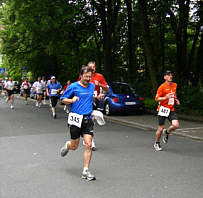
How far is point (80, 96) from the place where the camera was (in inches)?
214

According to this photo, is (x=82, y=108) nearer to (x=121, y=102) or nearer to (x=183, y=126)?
(x=183, y=126)

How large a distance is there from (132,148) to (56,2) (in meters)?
12.4

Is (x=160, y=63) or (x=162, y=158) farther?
(x=160, y=63)

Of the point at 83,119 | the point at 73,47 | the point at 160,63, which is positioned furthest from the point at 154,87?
the point at 160,63

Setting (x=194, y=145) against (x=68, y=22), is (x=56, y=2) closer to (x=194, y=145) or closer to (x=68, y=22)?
(x=68, y=22)

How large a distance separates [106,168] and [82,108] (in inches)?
49.6

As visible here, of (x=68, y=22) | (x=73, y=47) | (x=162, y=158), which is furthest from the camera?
(x=73, y=47)

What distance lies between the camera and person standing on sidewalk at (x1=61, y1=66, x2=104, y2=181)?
534 centimetres

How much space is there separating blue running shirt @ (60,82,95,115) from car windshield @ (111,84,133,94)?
411 inches

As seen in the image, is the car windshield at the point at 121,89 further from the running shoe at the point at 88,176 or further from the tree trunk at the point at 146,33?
the running shoe at the point at 88,176

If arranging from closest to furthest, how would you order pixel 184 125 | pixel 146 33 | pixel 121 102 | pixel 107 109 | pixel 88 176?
1. pixel 88 176
2. pixel 184 125
3. pixel 121 102
4. pixel 107 109
5. pixel 146 33

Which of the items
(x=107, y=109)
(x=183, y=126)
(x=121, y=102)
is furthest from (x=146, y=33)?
(x=183, y=126)

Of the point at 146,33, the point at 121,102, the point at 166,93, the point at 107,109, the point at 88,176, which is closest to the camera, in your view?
the point at 88,176

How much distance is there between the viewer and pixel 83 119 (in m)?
5.48
